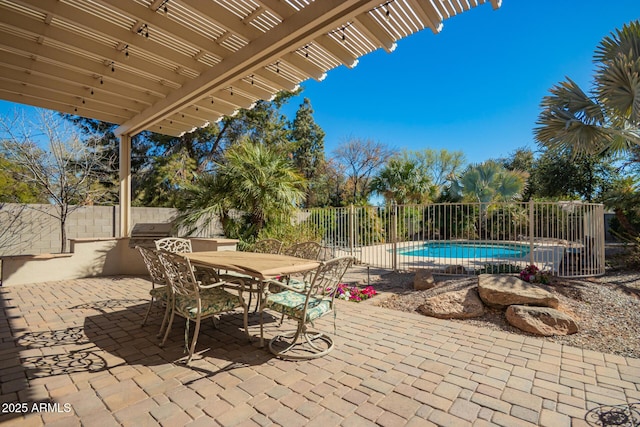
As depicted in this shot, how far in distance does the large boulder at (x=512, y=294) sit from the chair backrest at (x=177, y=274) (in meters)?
3.67

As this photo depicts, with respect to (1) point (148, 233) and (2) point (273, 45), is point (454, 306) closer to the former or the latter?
(2) point (273, 45)

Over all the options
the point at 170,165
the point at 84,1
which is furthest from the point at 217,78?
the point at 170,165

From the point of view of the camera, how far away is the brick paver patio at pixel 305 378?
195 cm

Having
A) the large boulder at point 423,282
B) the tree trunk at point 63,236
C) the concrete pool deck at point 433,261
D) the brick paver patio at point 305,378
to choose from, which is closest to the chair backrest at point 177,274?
the brick paver patio at point 305,378

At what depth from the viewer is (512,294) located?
4.05 m

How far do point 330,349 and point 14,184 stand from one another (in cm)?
1089

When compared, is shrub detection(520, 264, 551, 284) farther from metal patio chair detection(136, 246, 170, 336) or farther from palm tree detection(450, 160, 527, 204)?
palm tree detection(450, 160, 527, 204)

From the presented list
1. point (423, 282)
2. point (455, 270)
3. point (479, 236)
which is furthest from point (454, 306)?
point (479, 236)

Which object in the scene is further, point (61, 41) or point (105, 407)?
point (61, 41)

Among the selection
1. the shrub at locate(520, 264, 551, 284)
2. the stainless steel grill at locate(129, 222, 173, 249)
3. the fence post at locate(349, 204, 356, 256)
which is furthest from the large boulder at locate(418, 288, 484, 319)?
the stainless steel grill at locate(129, 222, 173, 249)

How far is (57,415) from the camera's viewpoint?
76.0 inches

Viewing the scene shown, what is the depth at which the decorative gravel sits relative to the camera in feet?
10.8

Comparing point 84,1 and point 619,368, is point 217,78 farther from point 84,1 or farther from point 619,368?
point 619,368

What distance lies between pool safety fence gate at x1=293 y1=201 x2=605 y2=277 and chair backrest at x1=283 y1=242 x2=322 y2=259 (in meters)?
3.15
